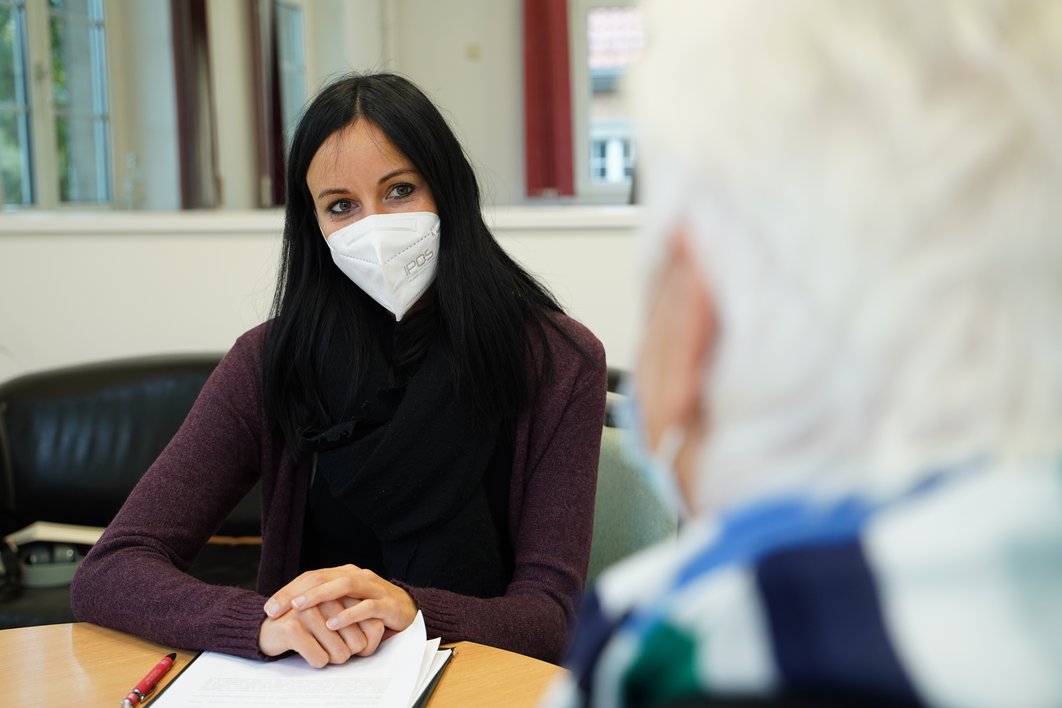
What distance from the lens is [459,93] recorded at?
7.45 meters

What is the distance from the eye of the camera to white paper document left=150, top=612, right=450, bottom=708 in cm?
107

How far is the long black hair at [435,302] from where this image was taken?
5.11 ft

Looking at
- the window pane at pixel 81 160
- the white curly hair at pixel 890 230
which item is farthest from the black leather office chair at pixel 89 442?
the window pane at pixel 81 160

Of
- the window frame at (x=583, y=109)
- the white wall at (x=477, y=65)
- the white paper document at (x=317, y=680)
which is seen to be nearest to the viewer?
the white paper document at (x=317, y=680)

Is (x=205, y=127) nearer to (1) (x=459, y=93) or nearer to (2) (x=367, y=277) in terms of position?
(1) (x=459, y=93)

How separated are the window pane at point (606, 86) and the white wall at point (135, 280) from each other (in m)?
4.41

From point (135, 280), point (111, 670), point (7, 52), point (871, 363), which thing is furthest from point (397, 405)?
point (7, 52)

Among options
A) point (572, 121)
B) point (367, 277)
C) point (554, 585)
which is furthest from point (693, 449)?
point (572, 121)

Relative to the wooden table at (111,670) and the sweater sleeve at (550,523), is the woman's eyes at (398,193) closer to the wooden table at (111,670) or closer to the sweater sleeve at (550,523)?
the sweater sleeve at (550,523)

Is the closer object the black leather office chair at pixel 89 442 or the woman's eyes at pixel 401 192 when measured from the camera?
the woman's eyes at pixel 401 192

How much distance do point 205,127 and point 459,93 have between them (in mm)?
2647

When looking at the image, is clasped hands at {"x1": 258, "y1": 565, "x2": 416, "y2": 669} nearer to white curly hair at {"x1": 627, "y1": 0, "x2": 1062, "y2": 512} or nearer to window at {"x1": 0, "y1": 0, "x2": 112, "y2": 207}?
white curly hair at {"x1": 627, "y1": 0, "x2": 1062, "y2": 512}

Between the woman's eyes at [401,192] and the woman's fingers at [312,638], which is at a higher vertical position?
the woman's eyes at [401,192]

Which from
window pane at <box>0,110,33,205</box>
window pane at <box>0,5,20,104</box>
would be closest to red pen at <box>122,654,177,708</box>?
window pane at <box>0,110,33,205</box>
